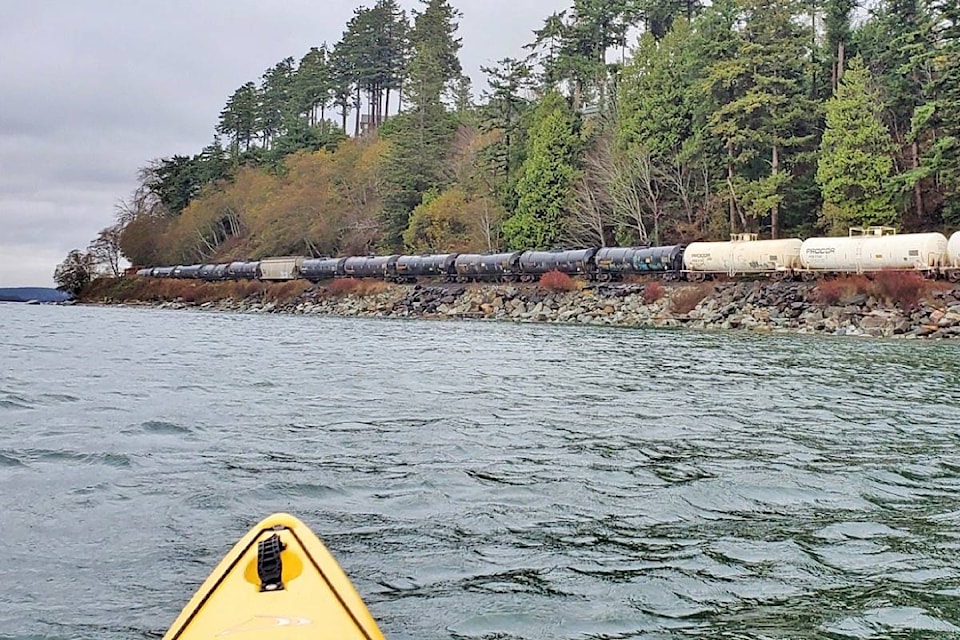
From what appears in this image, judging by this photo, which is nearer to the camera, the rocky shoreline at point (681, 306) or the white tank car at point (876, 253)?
the rocky shoreline at point (681, 306)

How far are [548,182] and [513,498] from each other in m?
53.3

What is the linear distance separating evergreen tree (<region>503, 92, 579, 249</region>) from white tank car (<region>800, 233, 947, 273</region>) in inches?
847

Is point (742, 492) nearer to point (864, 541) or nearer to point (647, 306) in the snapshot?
point (864, 541)

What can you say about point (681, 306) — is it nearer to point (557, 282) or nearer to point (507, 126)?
point (557, 282)

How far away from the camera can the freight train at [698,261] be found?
3709 cm

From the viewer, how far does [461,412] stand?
14.1 metres

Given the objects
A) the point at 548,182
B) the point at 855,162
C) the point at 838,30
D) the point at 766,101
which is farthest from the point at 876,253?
the point at 548,182

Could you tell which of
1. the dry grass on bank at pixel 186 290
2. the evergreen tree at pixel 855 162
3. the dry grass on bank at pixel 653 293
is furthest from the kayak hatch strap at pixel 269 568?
the dry grass on bank at pixel 186 290

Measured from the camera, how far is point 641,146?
5531 cm

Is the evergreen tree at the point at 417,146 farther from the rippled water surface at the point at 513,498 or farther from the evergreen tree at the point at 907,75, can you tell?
the rippled water surface at the point at 513,498

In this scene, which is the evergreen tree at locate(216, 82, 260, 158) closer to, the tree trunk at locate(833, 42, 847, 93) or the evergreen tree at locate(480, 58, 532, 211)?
the evergreen tree at locate(480, 58, 532, 211)

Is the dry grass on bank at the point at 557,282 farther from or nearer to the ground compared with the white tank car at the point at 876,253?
nearer to the ground

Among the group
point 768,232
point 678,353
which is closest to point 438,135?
point 768,232

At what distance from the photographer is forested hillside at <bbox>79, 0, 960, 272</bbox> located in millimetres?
45469
